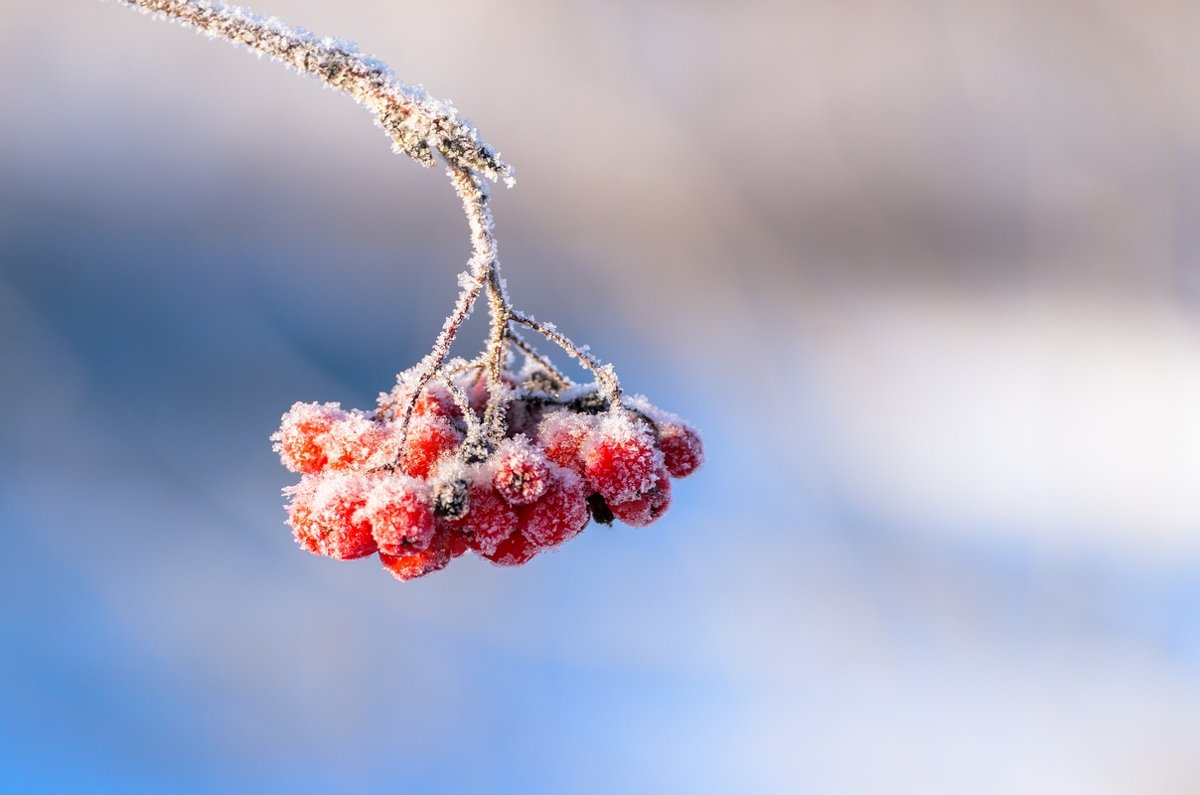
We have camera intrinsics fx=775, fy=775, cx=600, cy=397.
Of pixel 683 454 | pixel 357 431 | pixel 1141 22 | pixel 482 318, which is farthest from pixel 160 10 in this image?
pixel 1141 22

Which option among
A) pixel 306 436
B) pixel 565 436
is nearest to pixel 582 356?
pixel 565 436

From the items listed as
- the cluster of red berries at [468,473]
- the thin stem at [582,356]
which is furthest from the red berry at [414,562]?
the thin stem at [582,356]

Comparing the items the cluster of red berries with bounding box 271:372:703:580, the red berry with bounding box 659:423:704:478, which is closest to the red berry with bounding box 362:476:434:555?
the cluster of red berries with bounding box 271:372:703:580

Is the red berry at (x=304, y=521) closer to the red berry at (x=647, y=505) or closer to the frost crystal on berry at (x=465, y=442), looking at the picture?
the frost crystal on berry at (x=465, y=442)

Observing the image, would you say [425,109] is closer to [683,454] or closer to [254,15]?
[254,15]

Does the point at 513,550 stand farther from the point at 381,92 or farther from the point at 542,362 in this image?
the point at 381,92

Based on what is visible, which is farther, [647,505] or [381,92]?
[647,505]
